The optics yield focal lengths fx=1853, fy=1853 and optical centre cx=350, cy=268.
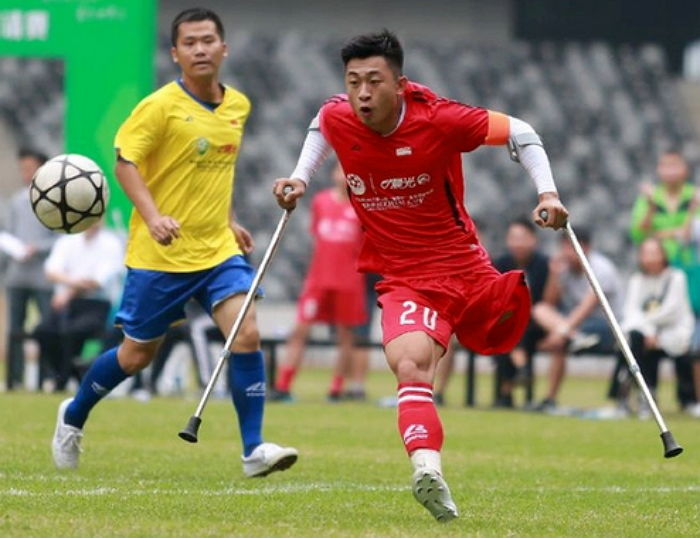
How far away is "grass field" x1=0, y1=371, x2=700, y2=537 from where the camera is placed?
726 cm

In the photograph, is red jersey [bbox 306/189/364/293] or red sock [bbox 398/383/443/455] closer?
red sock [bbox 398/383/443/455]

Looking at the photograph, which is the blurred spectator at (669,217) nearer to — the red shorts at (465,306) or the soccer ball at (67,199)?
the soccer ball at (67,199)

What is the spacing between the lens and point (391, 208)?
26.3 feet

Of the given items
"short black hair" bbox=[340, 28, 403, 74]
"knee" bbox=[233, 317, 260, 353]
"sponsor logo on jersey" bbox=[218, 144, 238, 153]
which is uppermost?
"short black hair" bbox=[340, 28, 403, 74]

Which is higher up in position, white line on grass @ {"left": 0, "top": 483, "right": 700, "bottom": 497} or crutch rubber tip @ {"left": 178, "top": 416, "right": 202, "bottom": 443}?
crutch rubber tip @ {"left": 178, "top": 416, "right": 202, "bottom": 443}

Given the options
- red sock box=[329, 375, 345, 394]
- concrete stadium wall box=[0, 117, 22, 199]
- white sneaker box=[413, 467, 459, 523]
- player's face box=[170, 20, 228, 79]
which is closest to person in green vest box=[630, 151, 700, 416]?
red sock box=[329, 375, 345, 394]

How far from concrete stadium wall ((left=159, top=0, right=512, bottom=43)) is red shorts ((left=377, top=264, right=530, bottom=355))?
2724cm

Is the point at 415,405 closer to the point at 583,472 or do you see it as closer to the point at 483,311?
the point at 483,311

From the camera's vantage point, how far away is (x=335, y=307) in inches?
695

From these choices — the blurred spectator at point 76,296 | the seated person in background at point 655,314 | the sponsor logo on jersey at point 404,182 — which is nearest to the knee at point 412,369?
the sponsor logo on jersey at point 404,182

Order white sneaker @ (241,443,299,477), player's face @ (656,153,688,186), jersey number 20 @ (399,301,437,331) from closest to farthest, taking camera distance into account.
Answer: jersey number 20 @ (399,301,437,331)
white sneaker @ (241,443,299,477)
player's face @ (656,153,688,186)

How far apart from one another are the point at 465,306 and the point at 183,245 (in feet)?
6.77

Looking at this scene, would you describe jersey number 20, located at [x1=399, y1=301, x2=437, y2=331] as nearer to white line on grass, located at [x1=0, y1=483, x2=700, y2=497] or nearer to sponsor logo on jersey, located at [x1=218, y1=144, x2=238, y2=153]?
white line on grass, located at [x1=0, y1=483, x2=700, y2=497]

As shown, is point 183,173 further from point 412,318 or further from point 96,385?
point 412,318
